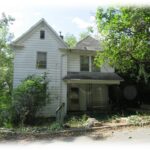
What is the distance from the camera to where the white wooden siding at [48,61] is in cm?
1945

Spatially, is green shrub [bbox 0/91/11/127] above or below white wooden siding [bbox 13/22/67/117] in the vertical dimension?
below

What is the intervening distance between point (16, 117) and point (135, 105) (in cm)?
1226

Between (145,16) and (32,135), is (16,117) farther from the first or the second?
(145,16)

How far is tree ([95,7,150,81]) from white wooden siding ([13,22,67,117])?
4057 millimetres

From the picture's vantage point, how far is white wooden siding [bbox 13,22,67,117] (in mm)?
19453

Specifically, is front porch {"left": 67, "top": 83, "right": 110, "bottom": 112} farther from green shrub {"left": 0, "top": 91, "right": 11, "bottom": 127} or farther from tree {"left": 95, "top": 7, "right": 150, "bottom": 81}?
green shrub {"left": 0, "top": 91, "right": 11, "bottom": 127}

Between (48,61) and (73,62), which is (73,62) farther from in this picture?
(48,61)

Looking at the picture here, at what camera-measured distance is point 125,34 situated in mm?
16422

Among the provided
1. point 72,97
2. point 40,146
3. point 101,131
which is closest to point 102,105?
point 72,97

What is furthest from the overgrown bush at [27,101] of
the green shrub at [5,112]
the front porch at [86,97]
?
the front porch at [86,97]

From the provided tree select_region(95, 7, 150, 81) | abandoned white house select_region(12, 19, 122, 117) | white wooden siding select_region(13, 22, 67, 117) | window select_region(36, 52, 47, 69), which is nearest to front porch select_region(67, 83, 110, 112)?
abandoned white house select_region(12, 19, 122, 117)

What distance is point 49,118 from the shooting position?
19109 millimetres

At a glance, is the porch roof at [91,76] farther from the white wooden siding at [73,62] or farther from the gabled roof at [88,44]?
the gabled roof at [88,44]

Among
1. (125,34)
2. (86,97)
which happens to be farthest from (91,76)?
(125,34)
